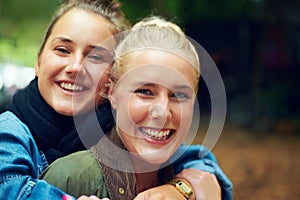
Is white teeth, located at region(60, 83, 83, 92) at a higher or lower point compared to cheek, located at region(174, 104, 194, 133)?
higher

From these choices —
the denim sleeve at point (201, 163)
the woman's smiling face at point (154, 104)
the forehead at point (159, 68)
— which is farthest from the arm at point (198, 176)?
the forehead at point (159, 68)

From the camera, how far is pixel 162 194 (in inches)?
58.0

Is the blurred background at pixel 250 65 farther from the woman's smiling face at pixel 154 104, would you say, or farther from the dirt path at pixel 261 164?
the woman's smiling face at pixel 154 104

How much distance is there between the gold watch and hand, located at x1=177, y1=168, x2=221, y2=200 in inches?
1.1

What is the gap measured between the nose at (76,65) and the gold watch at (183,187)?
1.52ft

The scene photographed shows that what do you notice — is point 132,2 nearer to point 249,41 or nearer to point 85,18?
point 249,41

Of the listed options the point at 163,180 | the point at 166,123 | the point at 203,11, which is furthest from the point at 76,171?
the point at 203,11

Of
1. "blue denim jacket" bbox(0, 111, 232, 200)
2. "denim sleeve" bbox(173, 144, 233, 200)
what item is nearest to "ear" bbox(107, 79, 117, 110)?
"blue denim jacket" bbox(0, 111, 232, 200)

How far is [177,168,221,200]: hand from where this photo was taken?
5.36ft

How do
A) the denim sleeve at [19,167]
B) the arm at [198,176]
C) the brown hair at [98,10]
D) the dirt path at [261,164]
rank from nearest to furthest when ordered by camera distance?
the denim sleeve at [19,167]
the arm at [198,176]
the brown hair at [98,10]
the dirt path at [261,164]

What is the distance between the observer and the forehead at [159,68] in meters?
1.44

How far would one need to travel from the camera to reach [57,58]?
1.65 meters

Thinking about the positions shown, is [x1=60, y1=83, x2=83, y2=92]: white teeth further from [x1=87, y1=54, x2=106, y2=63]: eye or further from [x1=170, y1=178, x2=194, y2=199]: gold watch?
[x1=170, y1=178, x2=194, y2=199]: gold watch

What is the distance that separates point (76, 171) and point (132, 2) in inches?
206
